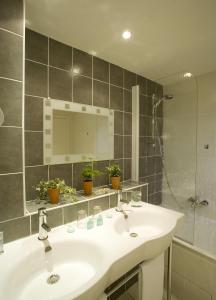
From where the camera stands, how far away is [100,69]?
180 centimetres

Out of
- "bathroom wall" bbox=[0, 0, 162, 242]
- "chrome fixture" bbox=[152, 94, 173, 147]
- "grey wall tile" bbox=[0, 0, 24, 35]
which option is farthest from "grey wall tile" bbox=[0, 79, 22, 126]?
"chrome fixture" bbox=[152, 94, 173, 147]

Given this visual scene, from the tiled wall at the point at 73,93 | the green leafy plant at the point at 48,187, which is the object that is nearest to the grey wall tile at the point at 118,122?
the tiled wall at the point at 73,93

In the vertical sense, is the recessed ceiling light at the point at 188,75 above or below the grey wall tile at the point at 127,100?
above

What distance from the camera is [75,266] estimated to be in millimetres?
1025

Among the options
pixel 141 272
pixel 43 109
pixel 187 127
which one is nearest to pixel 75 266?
pixel 141 272

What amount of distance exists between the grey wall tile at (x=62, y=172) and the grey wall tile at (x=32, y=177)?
7cm

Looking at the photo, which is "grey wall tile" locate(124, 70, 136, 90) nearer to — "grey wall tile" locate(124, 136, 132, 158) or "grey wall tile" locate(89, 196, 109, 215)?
"grey wall tile" locate(124, 136, 132, 158)

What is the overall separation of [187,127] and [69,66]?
160 cm

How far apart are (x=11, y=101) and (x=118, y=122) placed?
1214 millimetres

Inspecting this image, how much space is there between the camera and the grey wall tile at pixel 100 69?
176cm

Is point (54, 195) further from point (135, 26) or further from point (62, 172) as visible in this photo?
point (135, 26)

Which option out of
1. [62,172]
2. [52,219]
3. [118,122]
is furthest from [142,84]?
[52,219]

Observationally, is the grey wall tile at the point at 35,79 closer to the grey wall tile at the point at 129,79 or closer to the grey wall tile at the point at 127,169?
the grey wall tile at the point at 129,79

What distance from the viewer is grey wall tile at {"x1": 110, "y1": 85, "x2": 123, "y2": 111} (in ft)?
6.33
